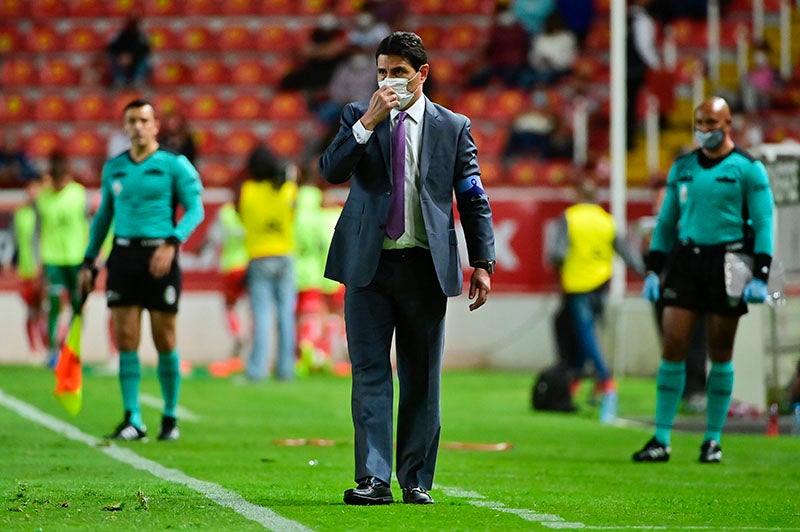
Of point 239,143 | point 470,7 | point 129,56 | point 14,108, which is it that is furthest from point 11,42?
point 470,7

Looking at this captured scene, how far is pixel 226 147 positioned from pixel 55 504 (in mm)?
19126

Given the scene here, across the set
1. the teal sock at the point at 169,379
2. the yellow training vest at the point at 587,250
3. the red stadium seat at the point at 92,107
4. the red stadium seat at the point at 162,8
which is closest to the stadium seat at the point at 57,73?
the red stadium seat at the point at 92,107

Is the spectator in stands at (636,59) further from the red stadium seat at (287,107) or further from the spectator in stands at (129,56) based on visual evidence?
the spectator in stands at (129,56)

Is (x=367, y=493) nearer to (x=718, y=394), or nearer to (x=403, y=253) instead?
(x=403, y=253)

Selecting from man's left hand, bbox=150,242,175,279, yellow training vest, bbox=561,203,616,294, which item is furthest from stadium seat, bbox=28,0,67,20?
man's left hand, bbox=150,242,175,279

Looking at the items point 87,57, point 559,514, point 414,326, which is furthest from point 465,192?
point 87,57

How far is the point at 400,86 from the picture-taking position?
303 inches

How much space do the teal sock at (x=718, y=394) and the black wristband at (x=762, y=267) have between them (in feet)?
2.34

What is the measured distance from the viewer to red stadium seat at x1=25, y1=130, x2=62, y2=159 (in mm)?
26562

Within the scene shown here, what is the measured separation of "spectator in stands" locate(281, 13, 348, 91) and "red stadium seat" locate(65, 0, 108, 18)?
3.58m

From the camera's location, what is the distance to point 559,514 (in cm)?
770

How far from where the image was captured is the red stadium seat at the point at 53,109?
27.2 meters

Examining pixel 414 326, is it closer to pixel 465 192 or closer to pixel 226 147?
pixel 465 192

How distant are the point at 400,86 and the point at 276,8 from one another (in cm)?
2078
